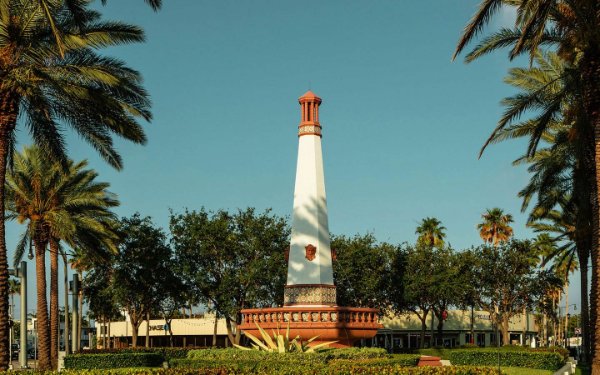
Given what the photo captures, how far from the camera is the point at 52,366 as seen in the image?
34562 millimetres

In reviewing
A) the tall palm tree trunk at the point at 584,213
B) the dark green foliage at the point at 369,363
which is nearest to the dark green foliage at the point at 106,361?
the dark green foliage at the point at 369,363

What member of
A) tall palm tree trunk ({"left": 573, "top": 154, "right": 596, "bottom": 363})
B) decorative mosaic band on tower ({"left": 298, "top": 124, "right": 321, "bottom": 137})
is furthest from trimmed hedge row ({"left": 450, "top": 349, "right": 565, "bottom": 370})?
decorative mosaic band on tower ({"left": 298, "top": 124, "right": 321, "bottom": 137})

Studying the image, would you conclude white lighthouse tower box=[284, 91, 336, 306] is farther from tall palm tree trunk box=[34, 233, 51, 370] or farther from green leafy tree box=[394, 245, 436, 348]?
green leafy tree box=[394, 245, 436, 348]

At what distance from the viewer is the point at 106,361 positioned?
33625 millimetres

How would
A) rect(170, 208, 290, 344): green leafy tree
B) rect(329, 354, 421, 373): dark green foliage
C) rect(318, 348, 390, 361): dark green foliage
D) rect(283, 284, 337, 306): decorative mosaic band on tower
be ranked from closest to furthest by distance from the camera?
rect(329, 354, 421, 373): dark green foliage < rect(318, 348, 390, 361): dark green foliage < rect(283, 284, 337, 306): decorative mosaic band on tower < rect(170, 208, 290, 344): green leafy tree

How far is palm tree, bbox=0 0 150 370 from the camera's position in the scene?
19516 millimetres

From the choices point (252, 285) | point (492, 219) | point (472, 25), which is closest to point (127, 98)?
point (472, 25)

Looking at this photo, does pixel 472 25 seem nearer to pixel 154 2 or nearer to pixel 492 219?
pixel 154 2

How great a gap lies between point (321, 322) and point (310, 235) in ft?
12.3

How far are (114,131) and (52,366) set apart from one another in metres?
16.8

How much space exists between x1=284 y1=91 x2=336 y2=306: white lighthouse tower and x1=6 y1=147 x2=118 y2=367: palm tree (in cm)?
967

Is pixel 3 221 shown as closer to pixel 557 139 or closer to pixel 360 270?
pixel 557 139

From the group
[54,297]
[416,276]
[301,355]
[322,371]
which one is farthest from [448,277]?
[322,371]

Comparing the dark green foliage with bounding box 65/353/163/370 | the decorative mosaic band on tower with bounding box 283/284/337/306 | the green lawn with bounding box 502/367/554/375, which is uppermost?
the decorative mosaic band on tower with bounding box 283/284/337/306
